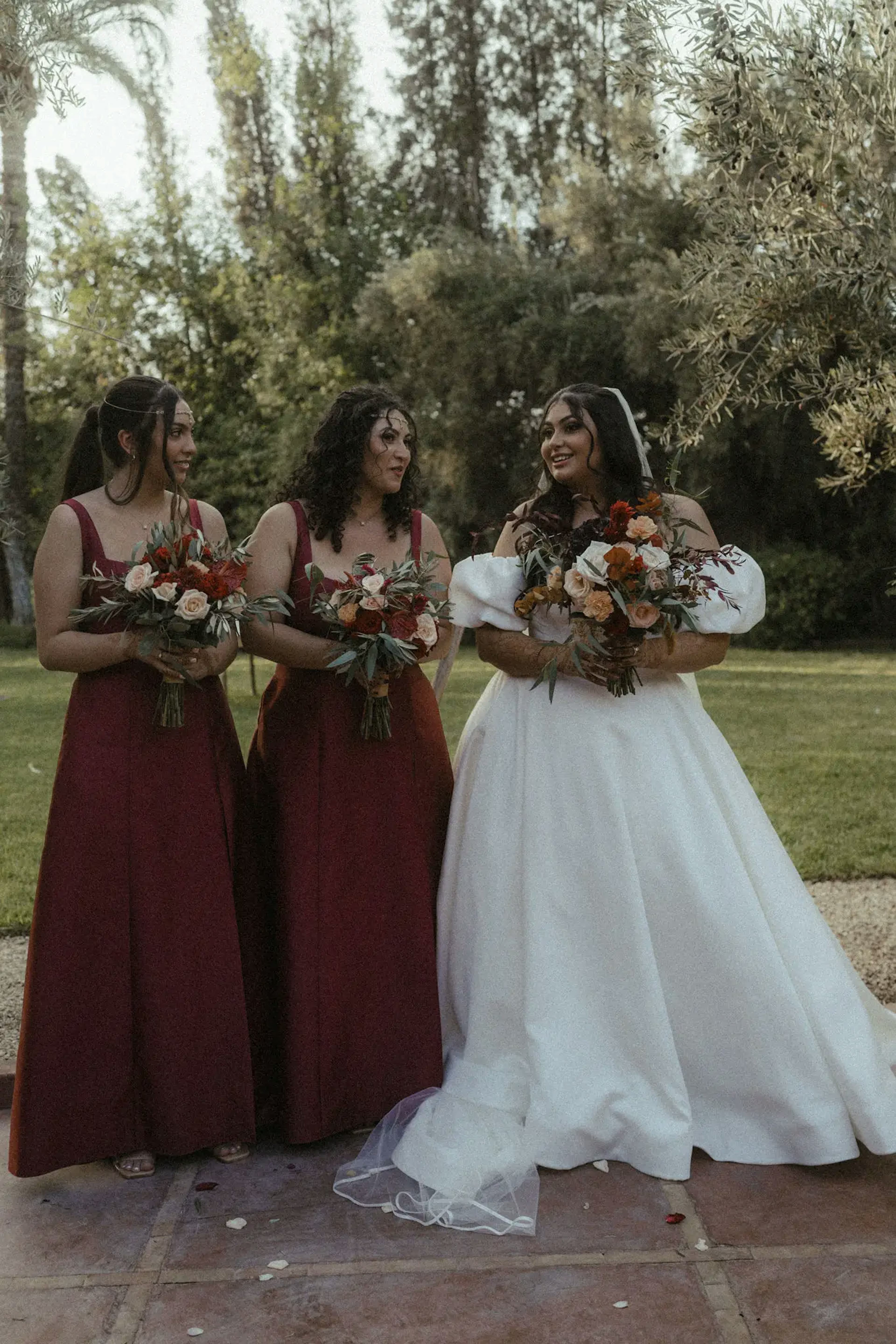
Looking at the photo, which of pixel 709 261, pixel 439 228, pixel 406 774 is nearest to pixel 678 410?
pixel 709 261

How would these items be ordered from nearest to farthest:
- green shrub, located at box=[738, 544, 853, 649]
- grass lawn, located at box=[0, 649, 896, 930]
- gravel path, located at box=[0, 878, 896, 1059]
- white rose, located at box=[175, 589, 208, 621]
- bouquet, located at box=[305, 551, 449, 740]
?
white rose, located at box=[175, 589, 208, 621]
bouquet, located at box=[305, 551, 449, 740]
gravel path, located at box=[0, 878, 896, 1059]
grass lawn, located at box=[0, 649, 896, 930]
green shrub, located at box=[738, 544, 853, 649]

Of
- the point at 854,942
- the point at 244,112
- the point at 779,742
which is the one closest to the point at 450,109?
the point at 244,112

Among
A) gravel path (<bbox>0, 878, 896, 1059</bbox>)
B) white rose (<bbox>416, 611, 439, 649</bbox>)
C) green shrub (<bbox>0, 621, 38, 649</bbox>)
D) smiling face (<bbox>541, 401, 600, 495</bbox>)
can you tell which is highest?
smiling face (<bbox>541, 401, 600, 495</bbox>)

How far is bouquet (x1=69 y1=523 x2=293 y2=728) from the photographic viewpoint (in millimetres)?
3428

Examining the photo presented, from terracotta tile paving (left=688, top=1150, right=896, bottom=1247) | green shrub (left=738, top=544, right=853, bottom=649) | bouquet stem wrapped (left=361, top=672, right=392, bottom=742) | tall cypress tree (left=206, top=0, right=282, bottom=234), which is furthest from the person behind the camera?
tall cypress tree (left=206, top=0, right=282, bottom=234)

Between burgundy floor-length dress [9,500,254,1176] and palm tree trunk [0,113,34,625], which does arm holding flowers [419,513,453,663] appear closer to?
burgundy floor-length dress [9,500,254,1176]

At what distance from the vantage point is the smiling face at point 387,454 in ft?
13.0

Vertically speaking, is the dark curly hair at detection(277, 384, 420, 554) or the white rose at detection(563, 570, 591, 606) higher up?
the dark curly hair at detection(277, 384, 420, 554)

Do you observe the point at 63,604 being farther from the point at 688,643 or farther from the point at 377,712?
the point at 688,643

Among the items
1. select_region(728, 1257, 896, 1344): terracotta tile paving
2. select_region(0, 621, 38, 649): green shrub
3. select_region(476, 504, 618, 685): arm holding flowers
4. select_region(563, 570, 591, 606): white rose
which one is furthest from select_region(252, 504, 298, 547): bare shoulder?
select_region(0, 621, 38, 649): green shrub

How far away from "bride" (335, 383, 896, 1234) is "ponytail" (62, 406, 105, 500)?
1206mm

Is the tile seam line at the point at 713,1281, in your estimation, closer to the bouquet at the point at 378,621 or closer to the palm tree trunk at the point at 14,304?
the bouquet at the point at 378,621

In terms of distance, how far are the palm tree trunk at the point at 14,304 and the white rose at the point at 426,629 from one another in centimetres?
133

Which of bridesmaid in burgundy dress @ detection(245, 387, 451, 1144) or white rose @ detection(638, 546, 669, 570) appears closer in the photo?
white rose @ detection(638, 546, 669, 570)
